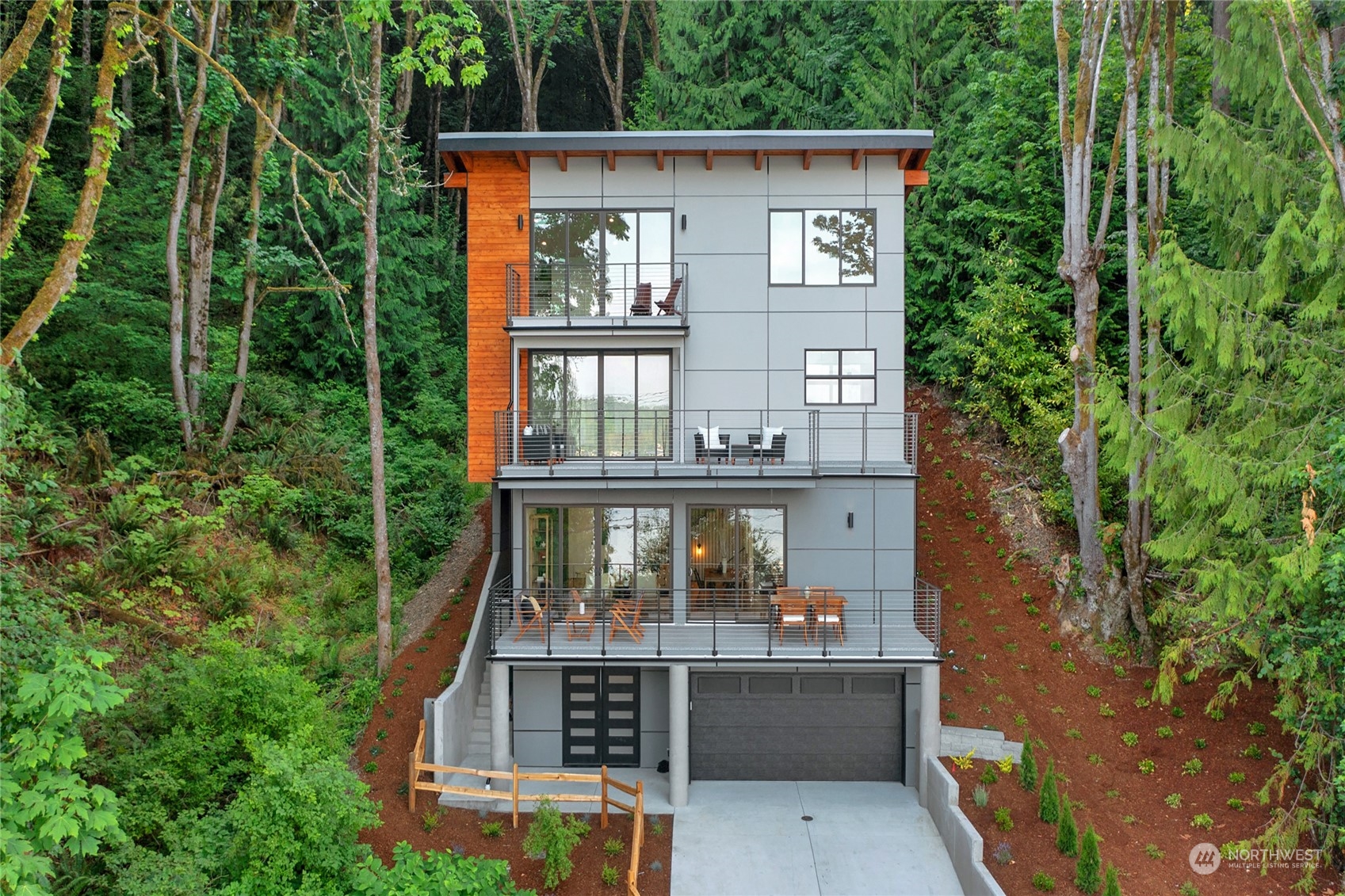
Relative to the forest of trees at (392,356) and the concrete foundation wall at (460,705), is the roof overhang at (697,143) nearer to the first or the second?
the forest of trees at (392,356)

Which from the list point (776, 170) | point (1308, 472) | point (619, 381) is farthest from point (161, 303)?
point (1308, 472)

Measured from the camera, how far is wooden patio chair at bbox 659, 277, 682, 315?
14.8 metres

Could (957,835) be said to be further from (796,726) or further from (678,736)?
(678,736)

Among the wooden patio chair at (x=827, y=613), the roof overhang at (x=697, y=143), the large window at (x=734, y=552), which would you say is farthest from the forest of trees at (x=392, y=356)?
the large window at (x=734, y=552)

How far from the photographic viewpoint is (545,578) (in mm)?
14703

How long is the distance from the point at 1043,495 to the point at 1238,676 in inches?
252

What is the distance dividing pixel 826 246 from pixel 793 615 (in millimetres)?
6748

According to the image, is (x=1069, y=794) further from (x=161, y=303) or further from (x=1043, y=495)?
(x=161, y=303)

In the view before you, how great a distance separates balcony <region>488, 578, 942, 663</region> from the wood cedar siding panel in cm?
299

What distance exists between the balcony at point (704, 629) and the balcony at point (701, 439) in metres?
2.35

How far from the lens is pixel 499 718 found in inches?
537

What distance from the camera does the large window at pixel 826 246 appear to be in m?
15.0

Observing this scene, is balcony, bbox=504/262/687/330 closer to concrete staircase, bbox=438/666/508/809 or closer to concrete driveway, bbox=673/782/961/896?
concrete staircase, bbox=438/666/508/809

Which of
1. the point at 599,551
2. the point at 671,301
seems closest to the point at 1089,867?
the point at 599,551
